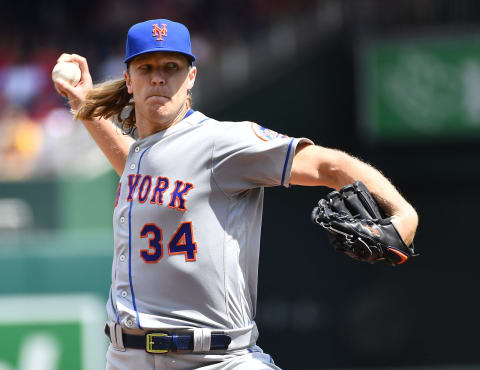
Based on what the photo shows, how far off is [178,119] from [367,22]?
7124mm

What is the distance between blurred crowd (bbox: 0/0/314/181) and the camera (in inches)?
336

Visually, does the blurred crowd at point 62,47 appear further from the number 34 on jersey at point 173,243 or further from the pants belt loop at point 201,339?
the pants belt loop at point 201,339

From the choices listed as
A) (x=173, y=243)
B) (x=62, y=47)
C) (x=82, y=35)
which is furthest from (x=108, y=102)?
(x=82, y=35)

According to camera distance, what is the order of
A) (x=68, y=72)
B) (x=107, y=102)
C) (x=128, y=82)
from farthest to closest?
(x=68, y=72), (x=107, y=102), (x=128, y=82)

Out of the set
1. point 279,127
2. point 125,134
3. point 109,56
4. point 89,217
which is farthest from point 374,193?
point 109,56

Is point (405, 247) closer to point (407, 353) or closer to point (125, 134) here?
point (125, 134)

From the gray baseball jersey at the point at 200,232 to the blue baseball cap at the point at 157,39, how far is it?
299 mm

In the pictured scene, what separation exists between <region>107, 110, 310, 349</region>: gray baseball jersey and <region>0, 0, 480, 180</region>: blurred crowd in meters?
4.83

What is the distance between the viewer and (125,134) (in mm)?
3686

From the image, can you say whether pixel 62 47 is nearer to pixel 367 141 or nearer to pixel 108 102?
pixel 367 141

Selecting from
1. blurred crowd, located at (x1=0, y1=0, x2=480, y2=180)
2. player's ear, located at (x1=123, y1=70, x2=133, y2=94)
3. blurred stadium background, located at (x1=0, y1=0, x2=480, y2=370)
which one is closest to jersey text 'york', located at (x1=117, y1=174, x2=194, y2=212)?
player's ear, located at (x1=123, y1=70, x2=133, y2=94)

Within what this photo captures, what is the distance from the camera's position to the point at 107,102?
3.50 m

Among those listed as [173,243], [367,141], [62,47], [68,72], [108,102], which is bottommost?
[173,243]

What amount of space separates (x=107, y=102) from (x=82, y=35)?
361 inches
